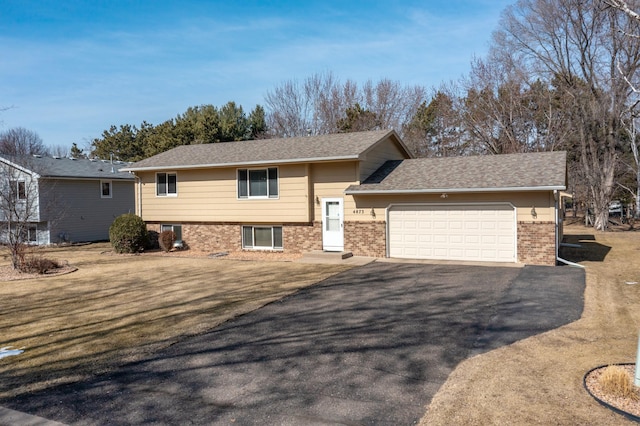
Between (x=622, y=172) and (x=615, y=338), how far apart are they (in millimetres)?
28839

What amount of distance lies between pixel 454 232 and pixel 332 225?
449 centimetres

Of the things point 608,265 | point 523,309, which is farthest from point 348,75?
point 523,309

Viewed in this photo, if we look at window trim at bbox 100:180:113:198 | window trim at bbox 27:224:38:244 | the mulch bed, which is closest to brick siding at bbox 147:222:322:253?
window trim at bbox 100:180:113:198

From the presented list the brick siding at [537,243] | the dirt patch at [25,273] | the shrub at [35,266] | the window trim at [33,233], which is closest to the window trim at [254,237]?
the dirt patch at [25,273]

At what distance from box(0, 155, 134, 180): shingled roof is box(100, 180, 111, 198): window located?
0.49 meters

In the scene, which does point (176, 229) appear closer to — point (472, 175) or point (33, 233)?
point (33, 233)

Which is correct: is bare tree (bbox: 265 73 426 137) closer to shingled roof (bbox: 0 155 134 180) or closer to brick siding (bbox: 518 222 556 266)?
shingled roof (bbox: 0 155 134 180)

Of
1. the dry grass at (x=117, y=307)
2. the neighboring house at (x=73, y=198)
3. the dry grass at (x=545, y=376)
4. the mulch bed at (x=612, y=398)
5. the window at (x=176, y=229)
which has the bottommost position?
the dry grass at (x=117, y=307)

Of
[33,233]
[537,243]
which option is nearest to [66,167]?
[33,233]

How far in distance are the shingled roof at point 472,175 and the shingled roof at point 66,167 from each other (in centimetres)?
1496

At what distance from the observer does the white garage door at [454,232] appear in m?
14.8

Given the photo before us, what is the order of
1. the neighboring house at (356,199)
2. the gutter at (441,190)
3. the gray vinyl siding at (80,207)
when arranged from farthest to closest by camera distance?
the gray vinyl siding at (80,207) → the neighboring house at (356,199) → the gutter at (441,190)

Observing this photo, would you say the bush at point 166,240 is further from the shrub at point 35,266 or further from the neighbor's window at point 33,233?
the neighbor's window at point 33,233

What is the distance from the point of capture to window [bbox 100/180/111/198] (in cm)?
2710
